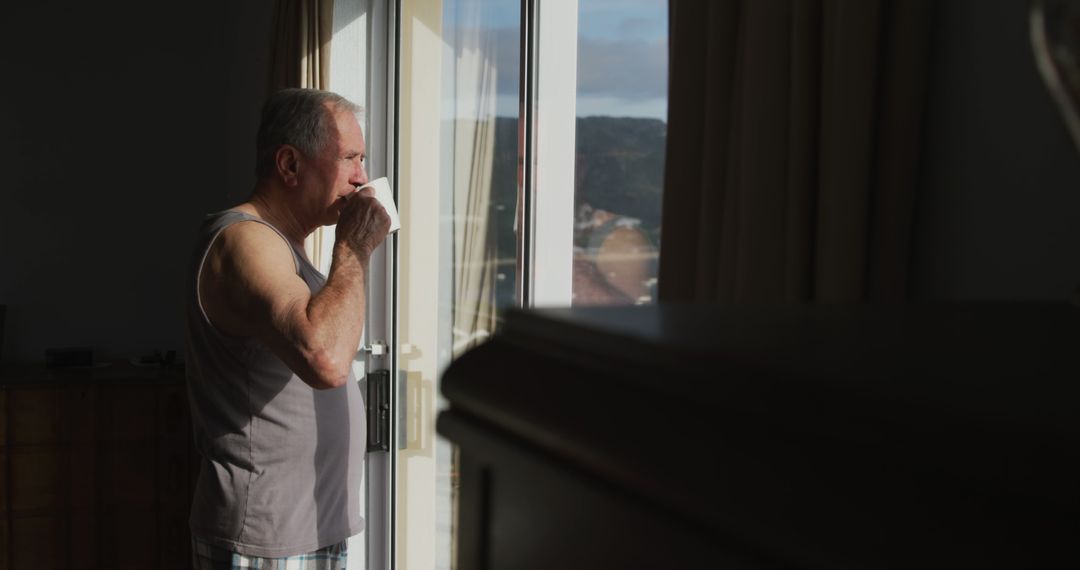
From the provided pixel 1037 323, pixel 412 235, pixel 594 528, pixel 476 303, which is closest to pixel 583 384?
pixel 594 528

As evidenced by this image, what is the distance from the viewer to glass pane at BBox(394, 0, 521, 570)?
102 inches

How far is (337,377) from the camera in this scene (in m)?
1.74

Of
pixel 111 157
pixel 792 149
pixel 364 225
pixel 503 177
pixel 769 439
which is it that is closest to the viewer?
pixel 769 439

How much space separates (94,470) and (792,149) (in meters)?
3.63

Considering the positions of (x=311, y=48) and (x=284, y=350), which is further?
(x=311, y=48)

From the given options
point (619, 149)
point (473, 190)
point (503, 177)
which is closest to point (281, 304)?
point (619, 149)

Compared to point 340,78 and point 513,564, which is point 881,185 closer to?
point 513,564

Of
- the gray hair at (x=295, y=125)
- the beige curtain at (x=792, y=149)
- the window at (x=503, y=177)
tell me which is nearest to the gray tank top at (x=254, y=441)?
the gray hair at (x=295, y=125)

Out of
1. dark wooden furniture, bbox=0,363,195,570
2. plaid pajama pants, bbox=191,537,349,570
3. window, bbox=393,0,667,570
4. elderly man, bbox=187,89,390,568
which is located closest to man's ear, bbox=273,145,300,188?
elderly man, bbox=187,89,390,568

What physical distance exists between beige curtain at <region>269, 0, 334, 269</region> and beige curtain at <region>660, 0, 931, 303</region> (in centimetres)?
220

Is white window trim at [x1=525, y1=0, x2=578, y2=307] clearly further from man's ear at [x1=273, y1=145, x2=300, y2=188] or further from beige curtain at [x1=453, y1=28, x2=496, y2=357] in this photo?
man's ear at [x1=273, y1=145, x2=300, y2=188]

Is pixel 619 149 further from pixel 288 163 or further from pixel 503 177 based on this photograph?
pixel 288 163

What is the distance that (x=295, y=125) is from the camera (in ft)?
6.55

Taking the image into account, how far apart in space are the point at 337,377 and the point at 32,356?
3332 mm
